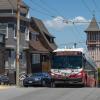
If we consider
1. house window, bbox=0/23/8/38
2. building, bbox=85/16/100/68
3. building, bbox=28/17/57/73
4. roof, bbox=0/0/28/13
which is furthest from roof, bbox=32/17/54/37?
building, bbox=85/16/100/68

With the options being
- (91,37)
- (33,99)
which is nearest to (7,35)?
(33,99)

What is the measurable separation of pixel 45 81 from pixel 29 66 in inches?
799

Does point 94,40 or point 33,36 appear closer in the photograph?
point 33,36

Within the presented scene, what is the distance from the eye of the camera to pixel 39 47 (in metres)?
72.3

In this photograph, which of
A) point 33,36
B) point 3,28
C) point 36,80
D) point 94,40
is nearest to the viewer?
point 36,80

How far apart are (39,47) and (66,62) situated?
35.1 metres

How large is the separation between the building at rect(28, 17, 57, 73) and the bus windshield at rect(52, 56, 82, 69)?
19.6 metres

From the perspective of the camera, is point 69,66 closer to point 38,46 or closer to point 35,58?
point 35,58

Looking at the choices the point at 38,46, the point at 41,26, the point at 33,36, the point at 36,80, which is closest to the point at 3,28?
the point at 33,36

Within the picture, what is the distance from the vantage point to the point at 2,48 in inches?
2181

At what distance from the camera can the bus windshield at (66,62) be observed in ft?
122

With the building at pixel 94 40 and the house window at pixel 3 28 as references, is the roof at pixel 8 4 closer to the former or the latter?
the house window at pixel 3 28

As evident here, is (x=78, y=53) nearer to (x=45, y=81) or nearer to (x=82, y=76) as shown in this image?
(x=82, y=76)

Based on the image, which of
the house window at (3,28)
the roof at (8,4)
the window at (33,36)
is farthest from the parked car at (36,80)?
the window at (33,36)
